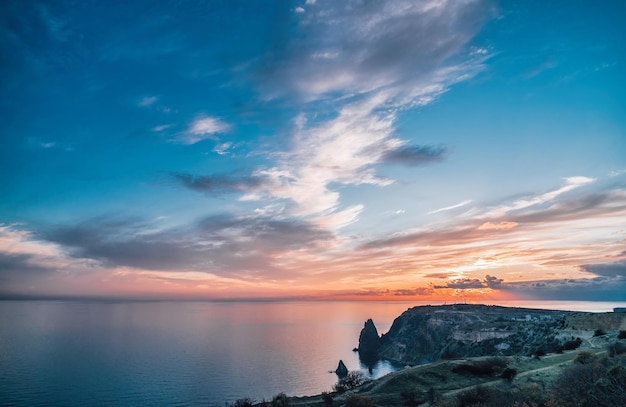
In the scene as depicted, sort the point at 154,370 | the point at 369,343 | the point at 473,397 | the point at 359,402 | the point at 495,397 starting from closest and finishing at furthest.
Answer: the point at 495,397 → the point at 473,397 → the point at 359,402 → the point at 154,370 → the point at 369,343

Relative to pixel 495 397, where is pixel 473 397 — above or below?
below

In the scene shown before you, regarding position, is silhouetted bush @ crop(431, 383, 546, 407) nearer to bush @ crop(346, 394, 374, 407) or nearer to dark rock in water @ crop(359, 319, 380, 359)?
bush @ crop(346, 394, 374, 407)

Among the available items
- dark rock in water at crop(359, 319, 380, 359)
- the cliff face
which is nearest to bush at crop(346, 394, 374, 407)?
the cliff face

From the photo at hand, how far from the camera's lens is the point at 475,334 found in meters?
140

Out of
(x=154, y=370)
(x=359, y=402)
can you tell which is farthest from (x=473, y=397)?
(x=154, y=370)

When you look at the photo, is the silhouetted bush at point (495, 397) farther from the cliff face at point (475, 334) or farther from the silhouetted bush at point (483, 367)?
the cliff face at point (475, 334)

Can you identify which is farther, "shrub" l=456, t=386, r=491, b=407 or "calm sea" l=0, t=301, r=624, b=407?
"calm sea" l=0, t=301, r=624, b=407

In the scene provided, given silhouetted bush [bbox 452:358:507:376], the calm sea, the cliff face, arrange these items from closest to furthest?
1. silhouetted bush [bbox 452:358:507:376]
2. the calm sea
3. the cliff face

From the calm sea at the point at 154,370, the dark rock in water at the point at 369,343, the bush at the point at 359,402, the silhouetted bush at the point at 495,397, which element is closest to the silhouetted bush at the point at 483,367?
the silhouetted bush at the point at 495,397

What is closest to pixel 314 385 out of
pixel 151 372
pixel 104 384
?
pixel 151 372

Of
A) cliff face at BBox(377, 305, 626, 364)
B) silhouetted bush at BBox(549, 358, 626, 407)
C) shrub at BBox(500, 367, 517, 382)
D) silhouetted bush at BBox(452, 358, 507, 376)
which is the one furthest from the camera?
cliff face at BBox(377, 305, 626, 364)

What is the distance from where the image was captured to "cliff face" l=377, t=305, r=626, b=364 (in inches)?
3649

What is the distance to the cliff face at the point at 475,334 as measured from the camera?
92688 mm

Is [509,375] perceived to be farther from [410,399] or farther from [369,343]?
[369,343]
